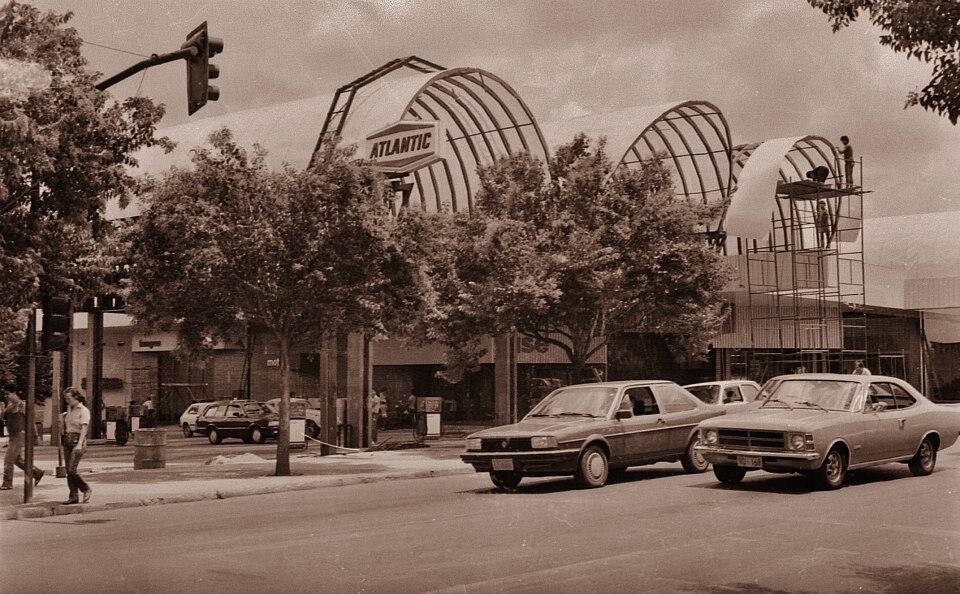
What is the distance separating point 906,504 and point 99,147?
39.0ft

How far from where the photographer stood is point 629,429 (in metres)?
15.9

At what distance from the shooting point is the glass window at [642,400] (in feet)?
53.7

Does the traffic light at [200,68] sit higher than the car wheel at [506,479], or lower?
higher

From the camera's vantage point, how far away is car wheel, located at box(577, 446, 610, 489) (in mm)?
15020

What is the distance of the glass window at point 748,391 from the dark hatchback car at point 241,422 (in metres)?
17.3

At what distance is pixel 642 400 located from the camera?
1658 cm

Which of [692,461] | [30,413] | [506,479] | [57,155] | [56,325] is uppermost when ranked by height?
[57,155]

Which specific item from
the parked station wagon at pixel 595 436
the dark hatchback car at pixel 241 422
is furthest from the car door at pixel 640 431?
the dark hatchback car at pixel 241 422

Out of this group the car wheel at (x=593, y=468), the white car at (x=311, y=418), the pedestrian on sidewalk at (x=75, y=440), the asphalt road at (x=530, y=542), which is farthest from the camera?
the white car at (x=311, y=418)

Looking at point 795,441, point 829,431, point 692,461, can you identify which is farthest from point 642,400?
point 829,431

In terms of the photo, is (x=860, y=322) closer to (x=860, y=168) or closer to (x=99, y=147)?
(x=860, y=168)

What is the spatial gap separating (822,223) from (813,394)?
26763 millimetres

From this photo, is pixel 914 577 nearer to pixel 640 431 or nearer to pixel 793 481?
pixel 793 481

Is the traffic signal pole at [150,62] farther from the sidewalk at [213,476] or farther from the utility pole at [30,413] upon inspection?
the sidewalk at [213,476]
